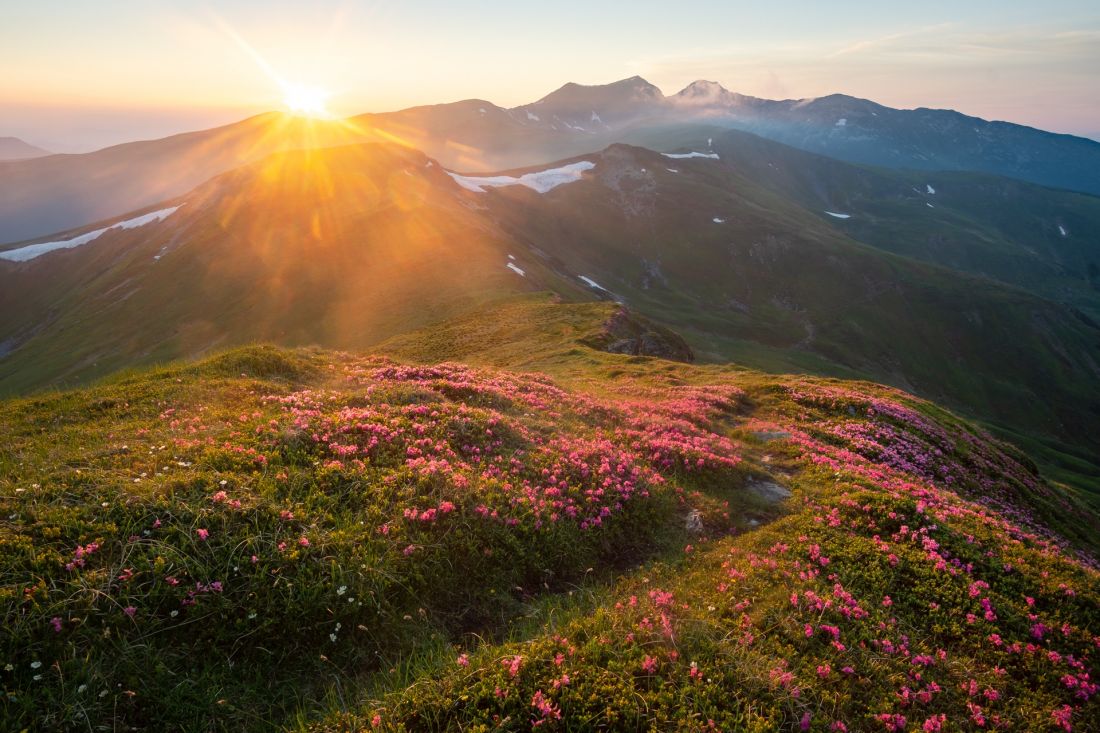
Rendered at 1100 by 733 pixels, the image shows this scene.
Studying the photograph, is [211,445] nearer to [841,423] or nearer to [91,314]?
[841,423]

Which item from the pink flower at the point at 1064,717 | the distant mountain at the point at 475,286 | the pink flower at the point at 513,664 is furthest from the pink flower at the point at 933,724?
the distant mountain at the point at 475,286

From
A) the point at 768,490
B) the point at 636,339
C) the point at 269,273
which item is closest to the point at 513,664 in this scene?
the point at 768,490

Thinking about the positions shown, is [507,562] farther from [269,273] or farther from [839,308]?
[839,308]

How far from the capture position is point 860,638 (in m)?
9.78

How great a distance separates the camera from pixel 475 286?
232 ft

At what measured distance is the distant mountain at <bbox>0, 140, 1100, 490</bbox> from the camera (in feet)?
266

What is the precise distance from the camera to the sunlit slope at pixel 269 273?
2987 inches

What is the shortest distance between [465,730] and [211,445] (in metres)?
9.03

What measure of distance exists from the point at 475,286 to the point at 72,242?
162486 millimetres

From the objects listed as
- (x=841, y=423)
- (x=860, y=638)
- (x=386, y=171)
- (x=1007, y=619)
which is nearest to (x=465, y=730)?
(x=860, y=638)

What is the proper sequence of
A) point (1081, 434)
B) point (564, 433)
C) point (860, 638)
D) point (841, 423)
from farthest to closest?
point (1081, 434)
point (841, 423)
point (564, 433)
point (860, 638)

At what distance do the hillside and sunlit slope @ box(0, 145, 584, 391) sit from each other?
5008cm

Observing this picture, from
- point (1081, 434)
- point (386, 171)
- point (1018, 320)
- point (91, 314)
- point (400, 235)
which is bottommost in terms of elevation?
point (1081, 434)

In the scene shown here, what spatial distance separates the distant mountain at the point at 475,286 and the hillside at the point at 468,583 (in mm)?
49938
